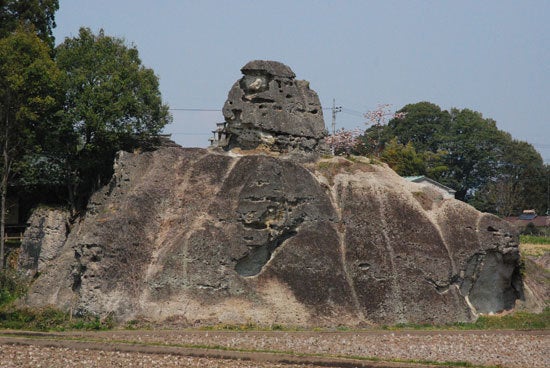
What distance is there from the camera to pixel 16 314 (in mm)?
37719

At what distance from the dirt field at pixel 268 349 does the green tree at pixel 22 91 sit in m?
16.6

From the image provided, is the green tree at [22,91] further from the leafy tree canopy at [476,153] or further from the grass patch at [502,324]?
the leafy tree canopy at [476,153]

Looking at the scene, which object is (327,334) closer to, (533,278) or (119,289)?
(119,289)

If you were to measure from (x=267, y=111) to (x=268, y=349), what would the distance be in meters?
17.3

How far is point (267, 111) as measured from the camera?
4638 centimetres

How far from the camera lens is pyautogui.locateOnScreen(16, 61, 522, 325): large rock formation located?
3875 centimetres

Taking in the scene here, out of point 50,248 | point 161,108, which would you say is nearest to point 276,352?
point 50,248

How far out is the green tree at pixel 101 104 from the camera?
5059cm

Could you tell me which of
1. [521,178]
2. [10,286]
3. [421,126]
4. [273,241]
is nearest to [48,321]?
[10,286]

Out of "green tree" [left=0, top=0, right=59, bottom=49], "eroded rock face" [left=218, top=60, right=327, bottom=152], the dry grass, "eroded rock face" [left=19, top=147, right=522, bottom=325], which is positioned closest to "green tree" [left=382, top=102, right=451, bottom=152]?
the dry grass

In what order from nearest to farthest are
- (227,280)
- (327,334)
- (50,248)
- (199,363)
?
(199,363)
(327,334)
(227,280)
(50,248)

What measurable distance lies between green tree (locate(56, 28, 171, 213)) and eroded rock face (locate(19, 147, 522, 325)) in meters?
5.95

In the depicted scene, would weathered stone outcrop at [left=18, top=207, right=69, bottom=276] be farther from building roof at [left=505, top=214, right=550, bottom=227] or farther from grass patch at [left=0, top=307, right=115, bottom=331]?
building roof at [left=505, top=214, right=550, bottom=227]

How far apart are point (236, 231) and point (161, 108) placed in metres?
16.2
